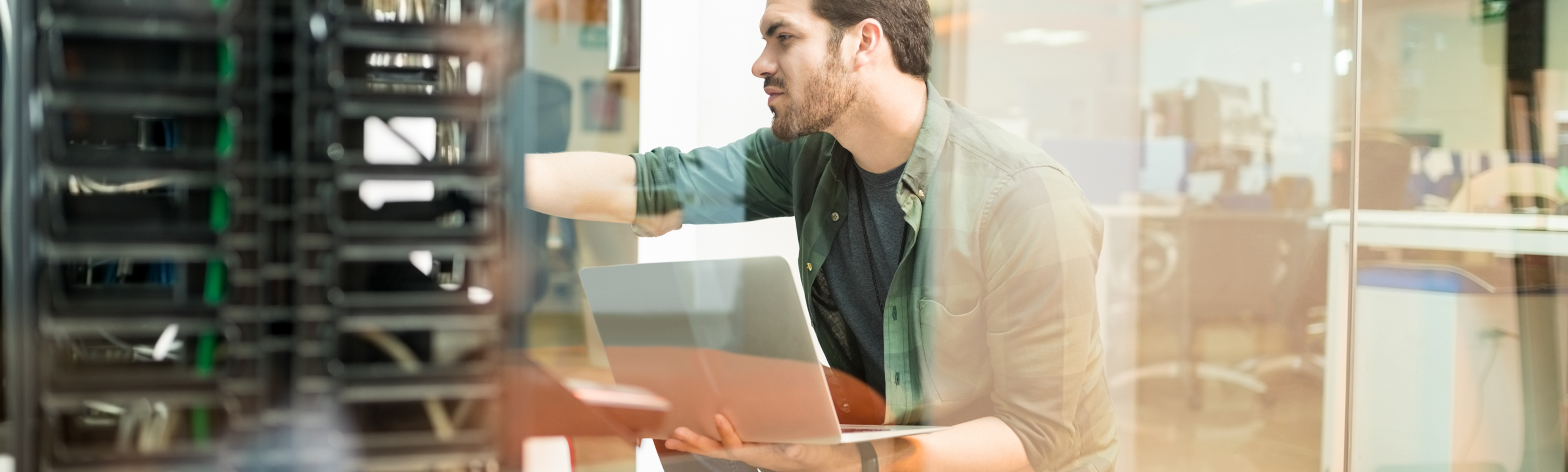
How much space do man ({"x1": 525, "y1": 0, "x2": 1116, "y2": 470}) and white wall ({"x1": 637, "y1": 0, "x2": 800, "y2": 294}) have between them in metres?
0.02

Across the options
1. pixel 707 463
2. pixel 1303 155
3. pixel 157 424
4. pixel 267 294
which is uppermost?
pixel 1303 155

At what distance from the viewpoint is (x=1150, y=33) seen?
1490 mm

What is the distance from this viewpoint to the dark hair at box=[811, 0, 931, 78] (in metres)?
1.09

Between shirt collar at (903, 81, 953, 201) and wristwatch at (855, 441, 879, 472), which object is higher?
shirt collar at (903, 81, 953, 201)

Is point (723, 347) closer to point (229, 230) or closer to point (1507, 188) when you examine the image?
point (229, 230)

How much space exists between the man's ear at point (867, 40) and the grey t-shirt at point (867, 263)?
124 mm

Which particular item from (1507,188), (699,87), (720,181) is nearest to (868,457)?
(720,181)

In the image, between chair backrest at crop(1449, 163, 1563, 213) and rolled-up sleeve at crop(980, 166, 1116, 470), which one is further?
chair backrest at crop(1449, 163, 1563, 213)

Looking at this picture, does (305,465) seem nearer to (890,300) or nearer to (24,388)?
(24,388)

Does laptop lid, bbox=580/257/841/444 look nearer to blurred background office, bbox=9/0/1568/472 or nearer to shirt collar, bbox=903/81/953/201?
blurred background office, bbox=9/0/1568/472

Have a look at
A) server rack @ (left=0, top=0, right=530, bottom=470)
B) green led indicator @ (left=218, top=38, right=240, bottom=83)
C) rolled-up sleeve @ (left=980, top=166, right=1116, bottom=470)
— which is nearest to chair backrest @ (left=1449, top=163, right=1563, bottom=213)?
rolled-up sleeve @ (left=980, top=166, right=1116, bottom=470)

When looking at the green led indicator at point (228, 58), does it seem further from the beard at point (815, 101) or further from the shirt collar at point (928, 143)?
the shirt collar at point (928, 143)

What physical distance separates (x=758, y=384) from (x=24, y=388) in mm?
651

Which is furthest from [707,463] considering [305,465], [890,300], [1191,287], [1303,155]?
[1303,155]
